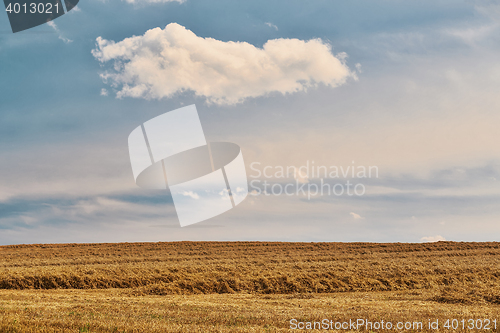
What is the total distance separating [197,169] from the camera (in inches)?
747

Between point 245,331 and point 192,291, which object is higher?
point 245,331

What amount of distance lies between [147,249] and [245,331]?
4273 cm

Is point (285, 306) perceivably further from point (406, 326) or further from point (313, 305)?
point (406, 326)

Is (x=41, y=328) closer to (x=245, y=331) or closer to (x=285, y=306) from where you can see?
(x=245, y=331)

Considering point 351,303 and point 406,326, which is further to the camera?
point 351,303

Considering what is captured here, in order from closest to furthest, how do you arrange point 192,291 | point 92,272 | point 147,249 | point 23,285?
point 192,291, point 23,285, point 92,272, point 147,249

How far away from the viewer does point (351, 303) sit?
16625 mm

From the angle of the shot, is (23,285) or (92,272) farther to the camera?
(92,272)

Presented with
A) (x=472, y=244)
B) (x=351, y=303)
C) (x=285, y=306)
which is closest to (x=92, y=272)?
(x=285, y=306)

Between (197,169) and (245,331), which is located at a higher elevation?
(197,169)

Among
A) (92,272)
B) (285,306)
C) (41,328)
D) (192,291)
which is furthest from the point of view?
(92,272)

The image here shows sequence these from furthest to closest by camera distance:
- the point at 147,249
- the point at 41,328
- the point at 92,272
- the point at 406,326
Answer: the point at 147,249, the point at 92,272, the point at 406,326, the point at 41,328

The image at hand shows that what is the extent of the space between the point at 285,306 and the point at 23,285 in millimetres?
17176

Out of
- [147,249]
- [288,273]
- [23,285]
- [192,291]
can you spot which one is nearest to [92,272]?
[23,285]
